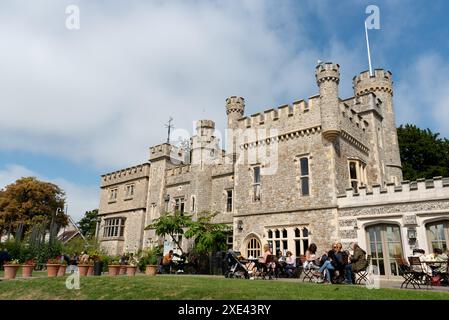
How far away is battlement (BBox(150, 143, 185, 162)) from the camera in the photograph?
26.9 m

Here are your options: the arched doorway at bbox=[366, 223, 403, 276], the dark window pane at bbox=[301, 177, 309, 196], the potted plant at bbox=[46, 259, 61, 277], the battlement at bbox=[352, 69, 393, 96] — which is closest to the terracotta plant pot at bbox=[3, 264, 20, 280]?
the potted plant at bbox=[46, 259, 61, 277]

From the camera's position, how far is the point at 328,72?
17.7 m

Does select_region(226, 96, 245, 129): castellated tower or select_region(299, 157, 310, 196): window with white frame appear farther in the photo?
select_region(226, 96, 245, 129): castellated tower

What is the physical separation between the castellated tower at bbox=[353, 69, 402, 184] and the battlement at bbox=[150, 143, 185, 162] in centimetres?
1367

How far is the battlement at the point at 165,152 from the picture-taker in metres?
26.9

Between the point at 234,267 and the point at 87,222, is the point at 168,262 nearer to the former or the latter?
the point at 234,267

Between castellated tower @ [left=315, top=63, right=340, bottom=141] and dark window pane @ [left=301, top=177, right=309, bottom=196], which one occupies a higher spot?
castellated tower @ [left=315, top=63, right=340, bottom=141]

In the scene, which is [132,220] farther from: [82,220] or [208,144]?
[82,220]

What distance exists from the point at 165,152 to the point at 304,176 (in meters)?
12.7

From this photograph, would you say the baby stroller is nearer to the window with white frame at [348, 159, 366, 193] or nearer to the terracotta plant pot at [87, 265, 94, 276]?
the terracotta plant pot at [87, 265, 94, 276]

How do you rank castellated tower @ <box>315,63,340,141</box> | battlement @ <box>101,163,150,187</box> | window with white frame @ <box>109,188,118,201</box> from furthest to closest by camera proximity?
window with white frame @ <box>109,188,118,201</box>, battlement @ <box>101,163,150,187</box>, castellated tower @ <box>315,63,340,141</box>

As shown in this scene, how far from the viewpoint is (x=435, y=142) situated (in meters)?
29.5

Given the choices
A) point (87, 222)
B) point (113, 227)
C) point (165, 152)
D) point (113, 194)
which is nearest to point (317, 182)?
point (165, 152)

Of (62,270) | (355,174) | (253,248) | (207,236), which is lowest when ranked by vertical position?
(62,270)
